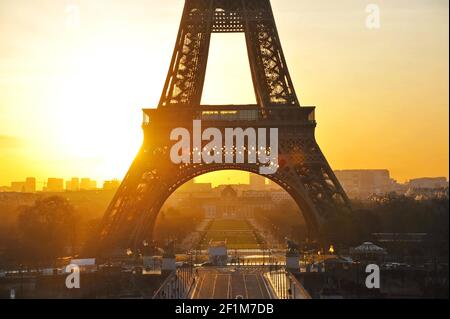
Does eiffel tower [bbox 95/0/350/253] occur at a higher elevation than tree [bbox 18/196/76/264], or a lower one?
higher

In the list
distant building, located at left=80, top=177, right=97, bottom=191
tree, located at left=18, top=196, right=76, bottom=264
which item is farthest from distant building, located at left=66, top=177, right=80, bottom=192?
tree, located at left=18, top=196, right=76, bottom=264

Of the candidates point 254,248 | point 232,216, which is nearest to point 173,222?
point 254,248

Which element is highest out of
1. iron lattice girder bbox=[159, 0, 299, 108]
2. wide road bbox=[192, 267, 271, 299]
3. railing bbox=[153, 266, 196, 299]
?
iron lattice girder bbox=[159, 0, 299, 108]

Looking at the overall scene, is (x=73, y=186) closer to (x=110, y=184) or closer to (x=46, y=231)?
(x=110, y=184)

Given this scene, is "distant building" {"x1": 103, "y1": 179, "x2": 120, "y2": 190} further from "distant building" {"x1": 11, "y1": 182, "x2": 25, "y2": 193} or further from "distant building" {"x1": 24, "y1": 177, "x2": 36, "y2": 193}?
"distant building" {"x1": 11, "y1": 182, "x2": 25, "y2": 193}

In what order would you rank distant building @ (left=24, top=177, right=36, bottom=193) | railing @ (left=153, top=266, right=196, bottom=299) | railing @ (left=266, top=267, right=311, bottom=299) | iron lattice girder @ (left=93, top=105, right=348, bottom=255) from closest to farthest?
railing @ (left=153, top=266, right=196, bottom=299) → railing @ (left=266, top=267, right=311, bottom=299) → iron lattice girder @ (left=93, top=105, right=348, bottom=255) → distant building @ (left=24, top=177, right=36, bottom=193)

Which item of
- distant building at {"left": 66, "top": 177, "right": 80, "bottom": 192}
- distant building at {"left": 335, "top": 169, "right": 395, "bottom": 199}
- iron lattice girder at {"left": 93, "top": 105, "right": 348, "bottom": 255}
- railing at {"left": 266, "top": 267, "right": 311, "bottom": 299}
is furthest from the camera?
distant building at {"left": 335, "top": 169, "right": 395, "bottom": 199}
